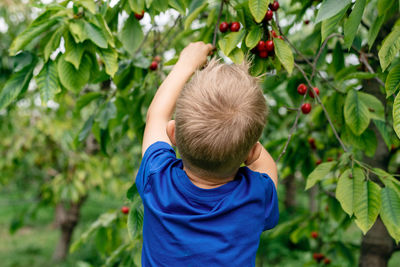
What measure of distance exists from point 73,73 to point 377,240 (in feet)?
6.45

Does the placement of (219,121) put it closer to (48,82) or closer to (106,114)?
(48,82)

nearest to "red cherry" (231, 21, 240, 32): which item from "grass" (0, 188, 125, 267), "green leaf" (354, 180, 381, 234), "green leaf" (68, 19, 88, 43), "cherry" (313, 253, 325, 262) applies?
"green leaf" (68, 19, 88, 43)

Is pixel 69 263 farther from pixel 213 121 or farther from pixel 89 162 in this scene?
pixel 213 121

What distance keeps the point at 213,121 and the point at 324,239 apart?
89.5 inches

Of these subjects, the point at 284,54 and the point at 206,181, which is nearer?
the point at 206,181

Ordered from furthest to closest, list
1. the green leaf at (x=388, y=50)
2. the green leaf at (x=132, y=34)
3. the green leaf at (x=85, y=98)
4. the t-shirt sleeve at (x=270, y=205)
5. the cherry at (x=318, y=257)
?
the cherry at (x=318, y=257) < the green leaf at (x=85, y=98) < the green leaf at (x=132, y=34) < the t-shirt sleeve at (x=270, y=205) < the green leaf at (x=388, y=50)

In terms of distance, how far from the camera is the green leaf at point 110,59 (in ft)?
4.78

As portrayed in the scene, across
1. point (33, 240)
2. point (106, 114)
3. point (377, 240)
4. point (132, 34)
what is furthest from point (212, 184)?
point (33, 240)

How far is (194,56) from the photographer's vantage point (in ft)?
4.72

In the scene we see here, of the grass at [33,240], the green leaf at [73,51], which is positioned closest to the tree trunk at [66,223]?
the grass at [33,240]

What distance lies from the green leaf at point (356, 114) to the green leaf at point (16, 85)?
1374 mm

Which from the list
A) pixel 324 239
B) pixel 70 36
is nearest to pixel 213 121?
pixel 70 36

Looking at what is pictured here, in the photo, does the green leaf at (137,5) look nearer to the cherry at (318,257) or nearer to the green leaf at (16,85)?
the green leaf at (16,85)

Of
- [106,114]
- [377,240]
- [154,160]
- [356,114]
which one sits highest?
[154,160]
